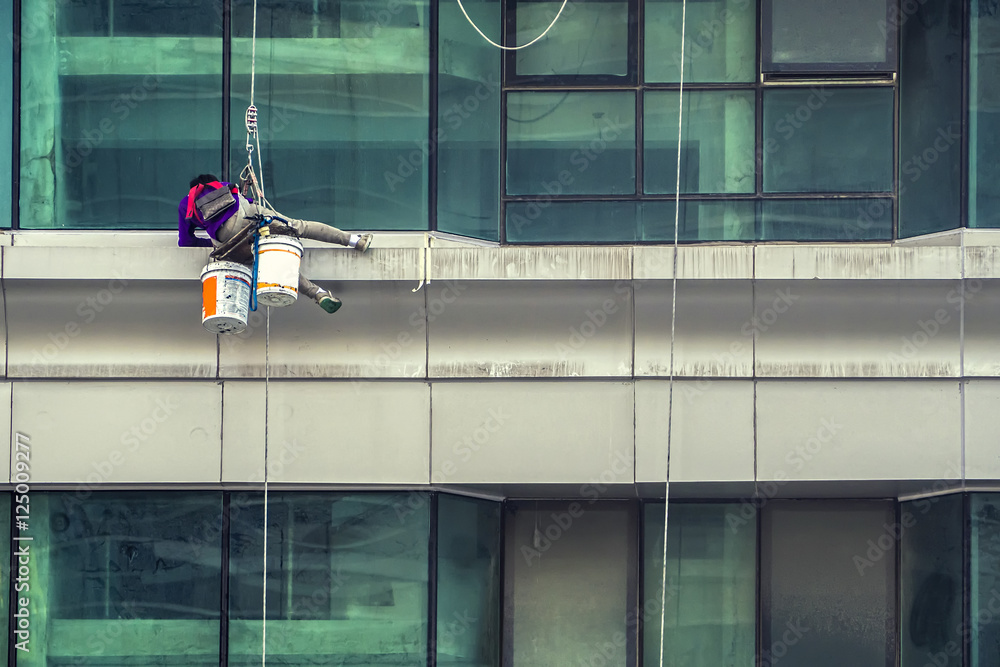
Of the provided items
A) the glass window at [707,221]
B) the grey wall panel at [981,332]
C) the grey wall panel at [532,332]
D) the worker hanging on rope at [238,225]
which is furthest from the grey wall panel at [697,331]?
the worker hanging on rope at [238,225]

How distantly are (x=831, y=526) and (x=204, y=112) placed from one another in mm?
7687

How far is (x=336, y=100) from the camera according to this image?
36.3 feet

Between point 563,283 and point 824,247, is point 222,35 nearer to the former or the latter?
point 563,283

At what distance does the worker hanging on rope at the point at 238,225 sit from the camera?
980 centimetres

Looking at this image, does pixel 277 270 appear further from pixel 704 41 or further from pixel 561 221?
pixel 704 41

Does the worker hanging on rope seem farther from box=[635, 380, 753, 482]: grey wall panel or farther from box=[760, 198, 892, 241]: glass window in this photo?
box=[760, 198, 892, 241]: glass window

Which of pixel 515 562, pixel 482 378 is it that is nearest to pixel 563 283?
pixel 482 378

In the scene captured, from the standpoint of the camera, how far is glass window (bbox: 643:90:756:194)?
11.5 m

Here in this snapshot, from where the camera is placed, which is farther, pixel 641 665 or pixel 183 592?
pixel 641 665

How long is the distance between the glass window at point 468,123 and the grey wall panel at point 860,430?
11.1 feet

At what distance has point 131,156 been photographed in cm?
1108

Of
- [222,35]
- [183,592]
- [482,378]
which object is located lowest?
[183,592]

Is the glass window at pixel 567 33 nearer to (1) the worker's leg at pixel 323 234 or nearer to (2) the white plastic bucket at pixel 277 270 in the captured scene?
(1) the worker's leg at pixel 323 234

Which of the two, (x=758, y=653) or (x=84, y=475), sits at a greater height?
(x=84, y=475)
